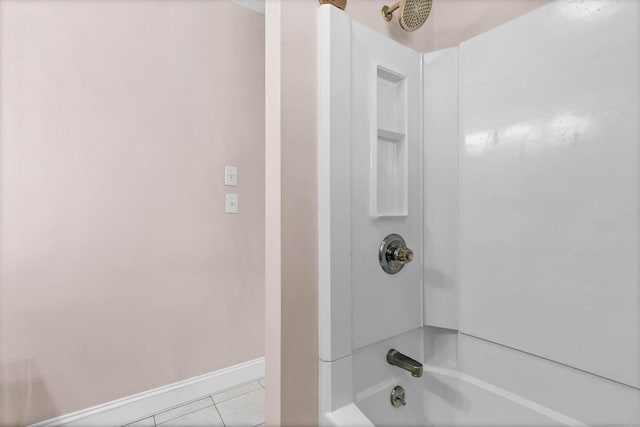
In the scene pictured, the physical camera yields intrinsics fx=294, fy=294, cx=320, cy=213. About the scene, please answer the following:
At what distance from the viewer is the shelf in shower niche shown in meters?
1.04

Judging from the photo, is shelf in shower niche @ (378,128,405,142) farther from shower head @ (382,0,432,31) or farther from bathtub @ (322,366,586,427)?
bathtub @ (322,366,586,427)

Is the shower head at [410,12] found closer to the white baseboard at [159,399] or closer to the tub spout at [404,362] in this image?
the tub spout at [404,362]

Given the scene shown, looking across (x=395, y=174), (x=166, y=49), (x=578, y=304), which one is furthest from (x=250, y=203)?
(x=578, y=304)

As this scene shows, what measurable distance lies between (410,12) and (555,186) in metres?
0.75

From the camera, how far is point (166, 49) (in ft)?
5.39

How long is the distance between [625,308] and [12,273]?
2235mm

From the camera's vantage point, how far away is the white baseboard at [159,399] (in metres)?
1.43

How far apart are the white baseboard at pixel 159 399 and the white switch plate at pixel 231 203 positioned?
983 mm

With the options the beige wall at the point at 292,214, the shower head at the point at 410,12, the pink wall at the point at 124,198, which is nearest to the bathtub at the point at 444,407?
the beige wall at the point at 292,214

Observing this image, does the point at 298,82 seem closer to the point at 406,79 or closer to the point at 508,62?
the point at 406,79

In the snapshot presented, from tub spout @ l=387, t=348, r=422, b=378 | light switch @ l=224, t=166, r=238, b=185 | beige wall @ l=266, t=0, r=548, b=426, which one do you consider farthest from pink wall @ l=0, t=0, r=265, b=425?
tub spout @ l=387, t=348, r=422, b=378

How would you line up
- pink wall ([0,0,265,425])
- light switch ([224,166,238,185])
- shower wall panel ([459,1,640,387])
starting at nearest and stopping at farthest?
shower wall panel ([459,1,640,387])
pink wall ([0,0,265,425])
light switch ([224,166,238,185])

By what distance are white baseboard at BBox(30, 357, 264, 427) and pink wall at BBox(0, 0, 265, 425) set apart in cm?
4

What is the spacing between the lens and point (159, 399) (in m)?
1.60
